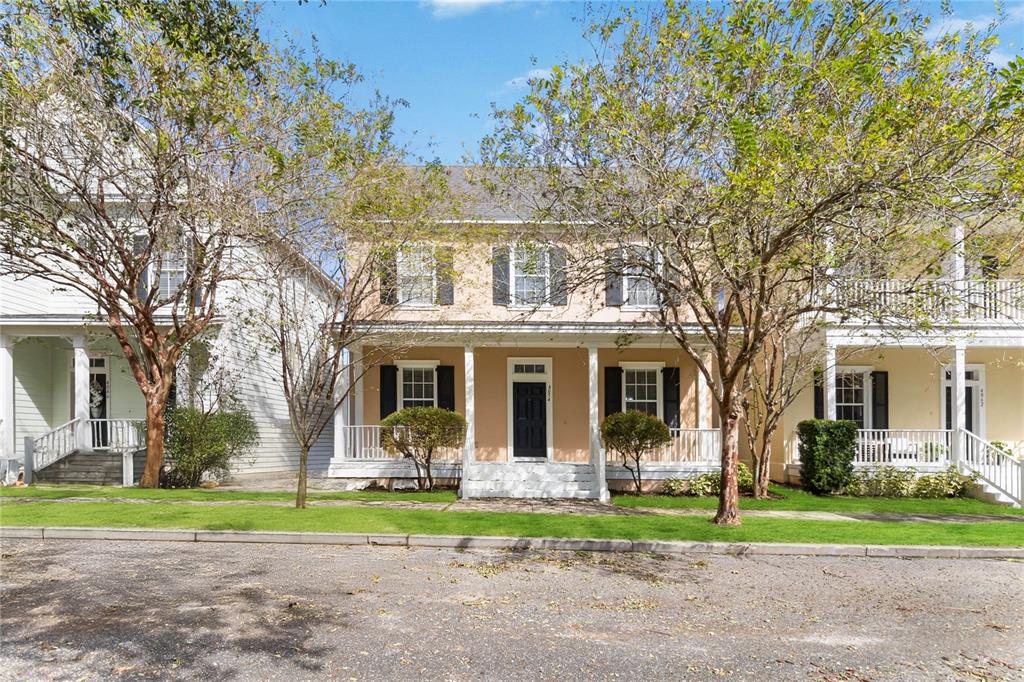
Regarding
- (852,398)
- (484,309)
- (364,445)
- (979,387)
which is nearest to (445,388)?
(484,309)

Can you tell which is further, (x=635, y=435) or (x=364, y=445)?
(x=364, y=445)

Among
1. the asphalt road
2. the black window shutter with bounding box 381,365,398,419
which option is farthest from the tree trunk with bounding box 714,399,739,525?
the black window shutter with bounding box 381,365,398,419

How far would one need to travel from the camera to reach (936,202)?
24.1 feet

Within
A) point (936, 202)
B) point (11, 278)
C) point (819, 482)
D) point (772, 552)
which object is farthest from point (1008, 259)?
point (11, 278)

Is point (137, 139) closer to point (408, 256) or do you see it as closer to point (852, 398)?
point (408, 256)

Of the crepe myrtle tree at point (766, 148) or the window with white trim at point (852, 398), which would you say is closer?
the crepe myrtle tree at point (766, 148)

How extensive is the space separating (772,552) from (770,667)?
172 inches

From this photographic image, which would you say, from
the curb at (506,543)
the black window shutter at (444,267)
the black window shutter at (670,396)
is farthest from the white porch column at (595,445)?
the curb at (506,543)

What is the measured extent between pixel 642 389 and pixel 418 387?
5654 millimetres

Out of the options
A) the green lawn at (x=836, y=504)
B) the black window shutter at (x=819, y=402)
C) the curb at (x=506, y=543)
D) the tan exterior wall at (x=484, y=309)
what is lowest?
the green lawn at (x=836, y=504)

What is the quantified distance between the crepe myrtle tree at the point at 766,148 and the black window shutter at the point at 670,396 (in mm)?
7103

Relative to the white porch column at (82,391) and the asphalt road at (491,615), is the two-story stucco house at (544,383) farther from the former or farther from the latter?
the asphalt road at (491,615)

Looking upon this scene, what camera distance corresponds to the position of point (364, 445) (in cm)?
1688

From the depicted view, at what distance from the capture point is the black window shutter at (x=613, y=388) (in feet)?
58.8
